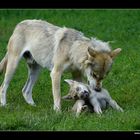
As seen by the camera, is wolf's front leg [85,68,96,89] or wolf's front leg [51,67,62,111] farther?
wolf's front leg [51,67,62,111]

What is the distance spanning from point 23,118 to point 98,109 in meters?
1.60

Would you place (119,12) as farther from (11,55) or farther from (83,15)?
(11,55)

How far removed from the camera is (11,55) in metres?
13.6

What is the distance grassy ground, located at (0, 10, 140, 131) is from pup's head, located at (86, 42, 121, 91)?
0.62 meters

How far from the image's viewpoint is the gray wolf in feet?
39.8

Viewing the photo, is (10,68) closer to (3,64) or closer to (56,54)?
(3,64)

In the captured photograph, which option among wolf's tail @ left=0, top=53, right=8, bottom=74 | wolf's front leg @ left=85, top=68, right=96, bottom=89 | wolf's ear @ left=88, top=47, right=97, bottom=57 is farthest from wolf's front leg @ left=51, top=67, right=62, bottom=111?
wolf's tail @ left=0, top=53, right=8, bottom=74

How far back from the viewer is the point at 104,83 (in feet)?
48.2

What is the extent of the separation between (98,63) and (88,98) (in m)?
0.64

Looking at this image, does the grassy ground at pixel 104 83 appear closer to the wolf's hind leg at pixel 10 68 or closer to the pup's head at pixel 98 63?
the wolf's hind leg at pixel 10 68

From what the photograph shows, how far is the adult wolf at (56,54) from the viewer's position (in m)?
12.3

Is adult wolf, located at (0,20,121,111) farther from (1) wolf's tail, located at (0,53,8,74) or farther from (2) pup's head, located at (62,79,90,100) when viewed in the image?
(2) pup's head, located at (62,79,90,100)

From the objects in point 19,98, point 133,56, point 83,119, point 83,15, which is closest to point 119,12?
→ point 83,15

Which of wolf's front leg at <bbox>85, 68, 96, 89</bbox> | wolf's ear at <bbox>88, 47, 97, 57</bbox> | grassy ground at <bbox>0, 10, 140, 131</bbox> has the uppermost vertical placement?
wolf's ear at <bbox>88, 47, 97, 57</bbox>
